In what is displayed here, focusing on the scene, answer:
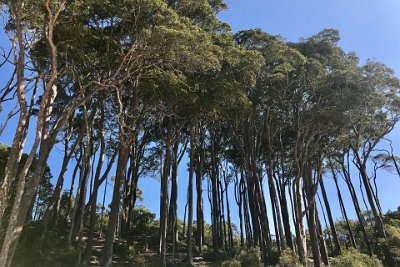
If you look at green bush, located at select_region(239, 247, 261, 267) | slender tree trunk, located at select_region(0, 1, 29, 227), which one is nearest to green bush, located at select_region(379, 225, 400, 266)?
green bush, located at select_region(239, 247, 261, 267)

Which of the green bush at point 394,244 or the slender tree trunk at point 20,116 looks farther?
the green bush at point 394,244

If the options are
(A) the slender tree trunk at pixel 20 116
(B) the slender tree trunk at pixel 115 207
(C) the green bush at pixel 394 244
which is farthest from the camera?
(C) the green bush at pixel 394 244

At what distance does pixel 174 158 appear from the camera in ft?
69.1

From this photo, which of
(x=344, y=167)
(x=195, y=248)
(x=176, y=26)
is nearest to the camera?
(x=176, y=26)

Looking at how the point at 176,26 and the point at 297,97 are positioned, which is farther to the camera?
the point at 297,97

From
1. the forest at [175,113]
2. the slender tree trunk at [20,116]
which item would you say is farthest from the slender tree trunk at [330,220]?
the slender tree trunk at [20,116]

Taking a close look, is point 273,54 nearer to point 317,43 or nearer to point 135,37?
point 317,43

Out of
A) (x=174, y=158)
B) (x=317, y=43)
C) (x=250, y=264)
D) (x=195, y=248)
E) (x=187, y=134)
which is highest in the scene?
(x=317, y=43)

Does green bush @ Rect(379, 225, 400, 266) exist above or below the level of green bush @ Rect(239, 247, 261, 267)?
above

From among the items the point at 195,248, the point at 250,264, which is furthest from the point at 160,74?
the point at 195,248

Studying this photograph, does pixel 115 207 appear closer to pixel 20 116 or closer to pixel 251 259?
pixel 20 116

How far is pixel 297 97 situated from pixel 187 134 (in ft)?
22.2

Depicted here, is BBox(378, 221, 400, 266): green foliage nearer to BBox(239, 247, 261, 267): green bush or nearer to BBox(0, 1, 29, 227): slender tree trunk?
BBox(239, 247, 261, 267): green bush

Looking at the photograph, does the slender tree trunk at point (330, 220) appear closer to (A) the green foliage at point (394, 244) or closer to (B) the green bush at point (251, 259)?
(A) the green foliage at point (394, 244)
